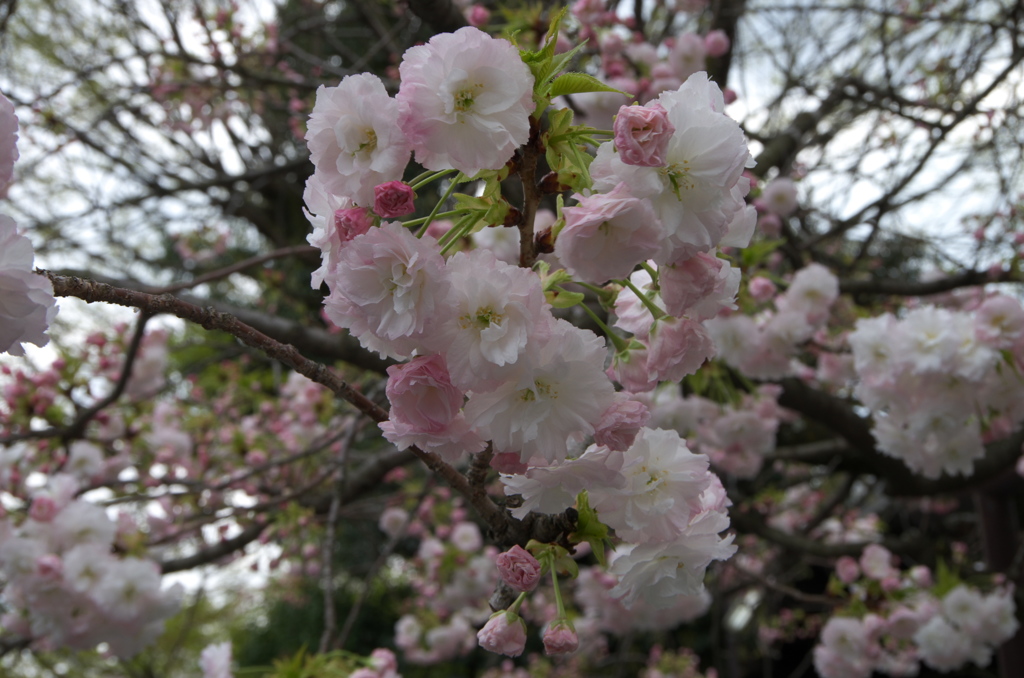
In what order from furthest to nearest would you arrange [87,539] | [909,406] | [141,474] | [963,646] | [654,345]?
[141,474] → [963,646] → [87,539] → [909,406] → [654,345]

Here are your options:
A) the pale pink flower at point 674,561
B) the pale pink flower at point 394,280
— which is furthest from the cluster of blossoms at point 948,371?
the pale pink flower at point 394,280

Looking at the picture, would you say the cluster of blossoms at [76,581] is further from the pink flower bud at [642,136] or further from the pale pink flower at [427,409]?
the pink flower bud at [642,136]

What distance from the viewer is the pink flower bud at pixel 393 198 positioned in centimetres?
69

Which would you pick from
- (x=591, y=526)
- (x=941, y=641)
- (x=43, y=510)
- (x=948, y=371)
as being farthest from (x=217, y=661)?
A: (x=941, y=641)

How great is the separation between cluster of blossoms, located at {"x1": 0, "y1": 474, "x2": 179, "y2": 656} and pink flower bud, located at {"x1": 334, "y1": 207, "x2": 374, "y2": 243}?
1687 millimetres

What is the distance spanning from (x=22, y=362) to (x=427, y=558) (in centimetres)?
256

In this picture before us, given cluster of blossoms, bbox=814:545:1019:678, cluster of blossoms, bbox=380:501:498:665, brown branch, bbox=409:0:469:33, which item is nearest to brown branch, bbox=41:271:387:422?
brown branch, bbox=409:0:469:33

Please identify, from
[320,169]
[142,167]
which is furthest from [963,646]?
[142,167]

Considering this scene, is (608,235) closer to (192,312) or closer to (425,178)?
(425,178)

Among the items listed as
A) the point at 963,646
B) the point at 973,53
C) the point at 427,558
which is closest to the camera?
the point at 963,646

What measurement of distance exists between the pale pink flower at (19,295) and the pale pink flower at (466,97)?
0.36 m

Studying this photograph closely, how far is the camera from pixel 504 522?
0.91 meters

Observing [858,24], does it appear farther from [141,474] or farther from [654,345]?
[141,474]

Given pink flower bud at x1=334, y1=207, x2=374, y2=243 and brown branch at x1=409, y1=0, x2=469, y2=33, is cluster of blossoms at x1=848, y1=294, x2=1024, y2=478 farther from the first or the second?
pink flower bud at x1=334, y1=207, x2=374, y2=243
